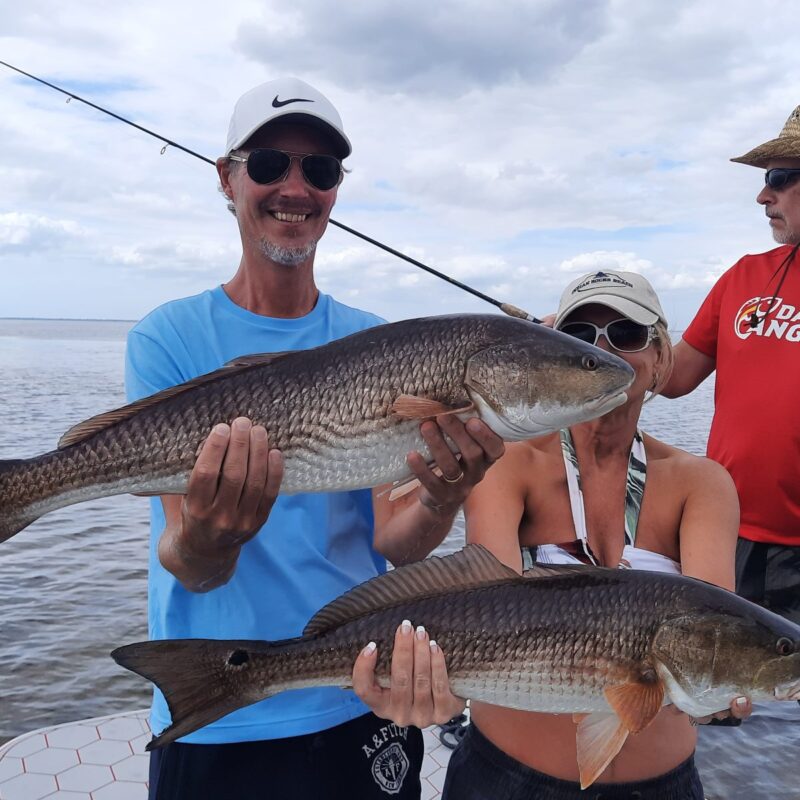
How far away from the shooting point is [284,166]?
3199 millimetres

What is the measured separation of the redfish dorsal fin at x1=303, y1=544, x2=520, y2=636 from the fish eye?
0.92 meters

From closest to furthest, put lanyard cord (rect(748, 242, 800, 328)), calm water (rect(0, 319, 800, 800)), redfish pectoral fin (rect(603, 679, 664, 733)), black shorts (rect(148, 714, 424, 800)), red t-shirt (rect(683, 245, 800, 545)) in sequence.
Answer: redfish pectoral fin (rect(603, 679, 664, 733)) → black shorts (rect(148, 714, 424, 800)) → red t-shirt (rect(683, 245, 800, 545)) → lanyard cord (rect(748, 242, 800, 328)) → calm water (rect(0, 319, 800, 800))

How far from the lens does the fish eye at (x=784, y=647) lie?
2633mm

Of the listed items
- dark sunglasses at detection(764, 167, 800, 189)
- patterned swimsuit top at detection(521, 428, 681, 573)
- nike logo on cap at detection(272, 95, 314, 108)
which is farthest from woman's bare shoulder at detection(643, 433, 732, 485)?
dark sunglasses at detection(764, 167, 800, 189)

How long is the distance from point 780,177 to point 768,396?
1690mm

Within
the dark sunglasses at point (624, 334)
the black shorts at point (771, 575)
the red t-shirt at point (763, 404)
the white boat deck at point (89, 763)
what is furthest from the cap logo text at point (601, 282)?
the white boat deck at point (89, 763)

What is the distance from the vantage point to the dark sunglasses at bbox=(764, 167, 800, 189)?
568 cm

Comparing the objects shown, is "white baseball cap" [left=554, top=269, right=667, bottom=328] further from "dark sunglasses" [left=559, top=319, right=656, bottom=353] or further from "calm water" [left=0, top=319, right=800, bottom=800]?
"calm water" [left=0, top=319, right=800, bottom=800]

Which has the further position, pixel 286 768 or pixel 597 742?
pixel 286 768

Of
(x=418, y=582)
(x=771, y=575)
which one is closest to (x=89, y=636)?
(x=771, y=575)

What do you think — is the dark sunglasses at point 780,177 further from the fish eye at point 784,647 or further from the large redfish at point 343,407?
the fish eye at point 784,647

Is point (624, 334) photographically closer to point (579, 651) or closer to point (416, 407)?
point (416, 407)

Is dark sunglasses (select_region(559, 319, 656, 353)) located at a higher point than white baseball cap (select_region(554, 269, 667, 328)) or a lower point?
lower

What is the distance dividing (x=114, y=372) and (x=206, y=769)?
43.0 meters
